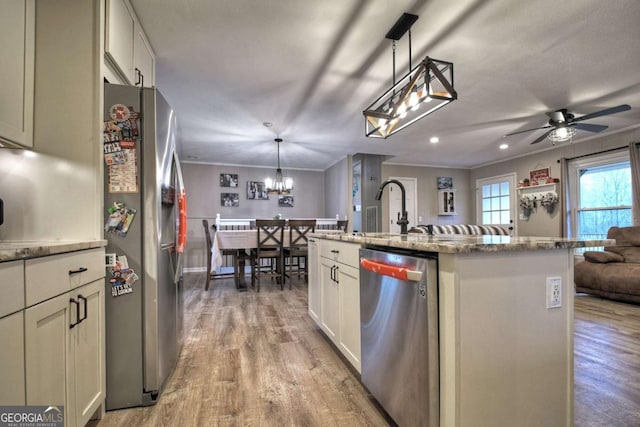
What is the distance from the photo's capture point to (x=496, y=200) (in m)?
6.72

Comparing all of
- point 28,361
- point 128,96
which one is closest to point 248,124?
point 128,96

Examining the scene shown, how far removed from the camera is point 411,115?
4.03 meters

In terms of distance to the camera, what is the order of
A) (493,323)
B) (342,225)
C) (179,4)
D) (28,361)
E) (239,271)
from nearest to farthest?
(28,361) → (493,323) → (179,4) → (239,271) → (342,225)

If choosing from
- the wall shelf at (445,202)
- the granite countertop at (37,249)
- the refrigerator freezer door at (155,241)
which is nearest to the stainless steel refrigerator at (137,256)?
the refrigerator freezer door at (155,241)

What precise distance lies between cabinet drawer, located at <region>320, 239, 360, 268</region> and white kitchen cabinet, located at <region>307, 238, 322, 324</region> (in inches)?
8.0

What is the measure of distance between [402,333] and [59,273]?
142 cm

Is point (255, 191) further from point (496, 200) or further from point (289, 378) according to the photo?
point (496, 200)

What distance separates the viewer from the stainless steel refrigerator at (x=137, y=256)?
61.6 inches

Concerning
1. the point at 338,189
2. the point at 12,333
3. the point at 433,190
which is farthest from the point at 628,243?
the point at 12,333

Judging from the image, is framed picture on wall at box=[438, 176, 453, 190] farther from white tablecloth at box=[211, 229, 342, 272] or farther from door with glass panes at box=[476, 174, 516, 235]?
white tablecloth at box=[211, 229, 342, 272]

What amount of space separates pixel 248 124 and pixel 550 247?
151 inches

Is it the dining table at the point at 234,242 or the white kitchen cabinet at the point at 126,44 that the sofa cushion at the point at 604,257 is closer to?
the dining table at the point at 234,242

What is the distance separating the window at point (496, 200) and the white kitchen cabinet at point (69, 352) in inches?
284

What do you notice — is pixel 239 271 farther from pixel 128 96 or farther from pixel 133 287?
pixel 128 96
